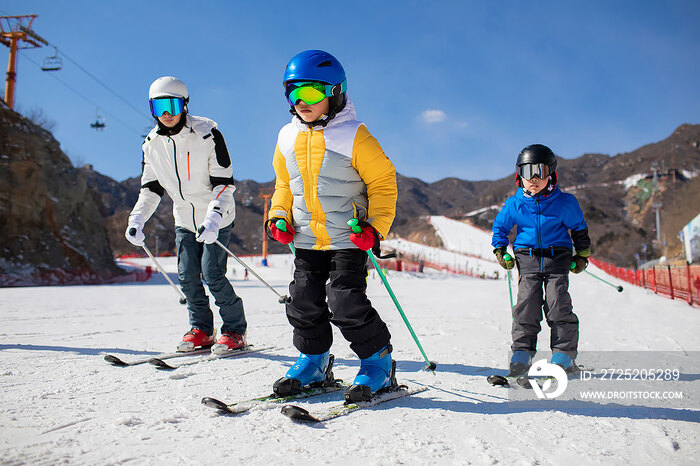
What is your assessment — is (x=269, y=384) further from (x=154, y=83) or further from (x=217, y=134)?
(x=154, y=83)

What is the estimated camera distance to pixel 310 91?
250 cm

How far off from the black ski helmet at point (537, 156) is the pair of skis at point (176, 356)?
2.48m

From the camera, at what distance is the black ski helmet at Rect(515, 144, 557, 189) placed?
3.17 metres

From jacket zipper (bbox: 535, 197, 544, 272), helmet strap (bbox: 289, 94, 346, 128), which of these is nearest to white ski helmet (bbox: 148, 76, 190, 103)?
helmet strap (bbox: 289, 94, 346, 128)

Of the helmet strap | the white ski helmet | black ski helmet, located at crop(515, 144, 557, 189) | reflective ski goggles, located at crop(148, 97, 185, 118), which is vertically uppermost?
the white ski helmet

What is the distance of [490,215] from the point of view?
113062 millimetres

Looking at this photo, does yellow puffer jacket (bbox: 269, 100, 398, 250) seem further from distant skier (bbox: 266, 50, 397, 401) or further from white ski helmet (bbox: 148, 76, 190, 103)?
white ski helmet (bbox: 148, 76, 190, 103)

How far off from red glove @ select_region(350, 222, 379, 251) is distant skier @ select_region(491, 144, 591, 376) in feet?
4.05

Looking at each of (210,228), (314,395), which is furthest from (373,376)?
(210,228)

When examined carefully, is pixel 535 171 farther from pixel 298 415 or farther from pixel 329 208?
pixel 298 415

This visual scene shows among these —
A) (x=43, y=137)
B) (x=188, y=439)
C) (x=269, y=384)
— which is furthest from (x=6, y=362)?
(x=43, y=137)

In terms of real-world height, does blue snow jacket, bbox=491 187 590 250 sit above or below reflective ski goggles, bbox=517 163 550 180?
below

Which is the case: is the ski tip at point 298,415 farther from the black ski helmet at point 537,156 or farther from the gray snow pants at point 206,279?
the black ski helmet at point 537,156

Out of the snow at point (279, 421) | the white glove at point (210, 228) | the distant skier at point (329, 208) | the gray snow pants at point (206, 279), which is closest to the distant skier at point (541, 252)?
the snow at point (279, 421)
